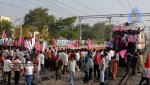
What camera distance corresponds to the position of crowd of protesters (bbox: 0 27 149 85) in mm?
15966

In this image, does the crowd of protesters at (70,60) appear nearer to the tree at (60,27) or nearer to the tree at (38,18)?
the tree at (38,18)

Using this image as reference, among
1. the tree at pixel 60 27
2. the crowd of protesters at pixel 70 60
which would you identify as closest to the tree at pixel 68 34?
the tree at pixel 60 27

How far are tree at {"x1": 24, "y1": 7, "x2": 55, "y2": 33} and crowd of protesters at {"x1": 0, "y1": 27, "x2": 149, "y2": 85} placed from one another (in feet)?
162

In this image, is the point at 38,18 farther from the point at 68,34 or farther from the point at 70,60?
the point at 70,60

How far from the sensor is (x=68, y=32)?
79.3 meters

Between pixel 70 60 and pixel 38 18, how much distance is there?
2357 inches

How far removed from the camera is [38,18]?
75.0 m

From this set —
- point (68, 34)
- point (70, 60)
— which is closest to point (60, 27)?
Result: point (68, 34)

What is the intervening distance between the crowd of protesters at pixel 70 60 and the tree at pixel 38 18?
49.3 metres

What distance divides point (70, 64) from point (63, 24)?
63.2 meters

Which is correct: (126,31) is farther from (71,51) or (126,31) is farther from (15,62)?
(15,62)

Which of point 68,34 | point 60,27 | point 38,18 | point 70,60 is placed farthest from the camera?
point 68,34

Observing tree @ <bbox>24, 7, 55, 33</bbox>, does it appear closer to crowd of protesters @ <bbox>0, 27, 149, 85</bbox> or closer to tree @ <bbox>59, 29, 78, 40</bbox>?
tree @ <bbox>59, 29, 78, 40</bbox>

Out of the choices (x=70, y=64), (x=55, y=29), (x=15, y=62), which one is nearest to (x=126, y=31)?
(x=70, y=64)
